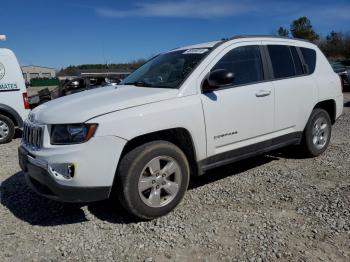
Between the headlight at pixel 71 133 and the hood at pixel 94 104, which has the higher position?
the hood at pixel 94 104

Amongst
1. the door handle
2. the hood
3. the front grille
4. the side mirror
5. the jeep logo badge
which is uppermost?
the jeep logo badge

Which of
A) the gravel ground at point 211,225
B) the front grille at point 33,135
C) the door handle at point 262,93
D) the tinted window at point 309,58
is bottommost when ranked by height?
the gravel ground at point 211,225

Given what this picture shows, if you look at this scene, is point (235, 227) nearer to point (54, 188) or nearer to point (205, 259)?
point (205, 259)

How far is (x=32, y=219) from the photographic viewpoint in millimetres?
3893

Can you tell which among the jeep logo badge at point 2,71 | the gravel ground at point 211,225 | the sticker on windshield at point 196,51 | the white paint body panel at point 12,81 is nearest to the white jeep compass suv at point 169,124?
the sticker on windshield at point 196,51

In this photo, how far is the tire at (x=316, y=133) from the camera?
5330 mm

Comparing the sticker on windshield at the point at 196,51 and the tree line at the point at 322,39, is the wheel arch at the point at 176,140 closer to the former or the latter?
the sticker on windshield at the point at 196,51

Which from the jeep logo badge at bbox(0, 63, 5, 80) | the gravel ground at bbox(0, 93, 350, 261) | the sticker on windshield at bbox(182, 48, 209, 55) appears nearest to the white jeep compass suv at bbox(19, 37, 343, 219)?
the sticker on windshield at bbox(182, 48, 209, 55)

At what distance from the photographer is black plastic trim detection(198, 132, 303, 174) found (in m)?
4.02

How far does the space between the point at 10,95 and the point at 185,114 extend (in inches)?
238

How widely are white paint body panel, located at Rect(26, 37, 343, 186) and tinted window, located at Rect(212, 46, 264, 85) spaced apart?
3.0 inches

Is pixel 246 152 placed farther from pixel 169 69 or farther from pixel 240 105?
pixel 169 69

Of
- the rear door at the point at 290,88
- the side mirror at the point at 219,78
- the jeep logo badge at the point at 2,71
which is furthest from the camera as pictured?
the jeep logo badge at the point at 2,71

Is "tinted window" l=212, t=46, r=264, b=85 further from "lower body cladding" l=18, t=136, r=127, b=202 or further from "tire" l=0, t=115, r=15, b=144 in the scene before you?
"tire" l=0, t=115, r=15, b=144
